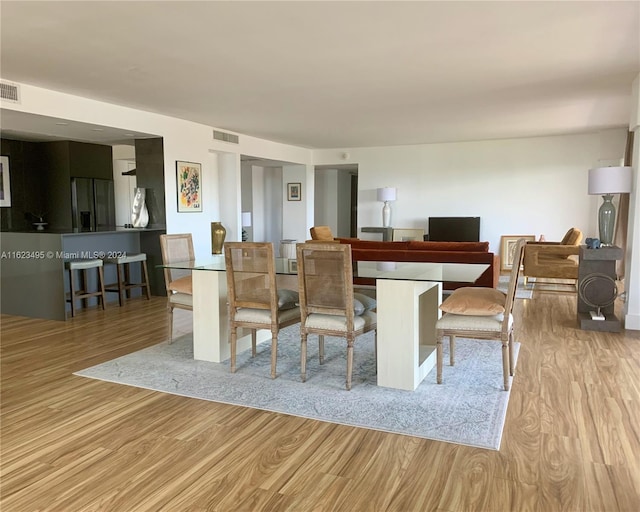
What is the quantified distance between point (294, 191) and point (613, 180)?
24.0ft

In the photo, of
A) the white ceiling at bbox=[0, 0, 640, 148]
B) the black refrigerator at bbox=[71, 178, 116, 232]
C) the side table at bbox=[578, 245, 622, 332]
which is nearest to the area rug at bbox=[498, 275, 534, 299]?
the side table at bbox=[578, 245, 622, 332]

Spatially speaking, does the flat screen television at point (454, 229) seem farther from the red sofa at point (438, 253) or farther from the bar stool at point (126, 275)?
the bar stool at point (126, 275)

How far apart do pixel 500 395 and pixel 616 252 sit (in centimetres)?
270

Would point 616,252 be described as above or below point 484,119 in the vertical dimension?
below

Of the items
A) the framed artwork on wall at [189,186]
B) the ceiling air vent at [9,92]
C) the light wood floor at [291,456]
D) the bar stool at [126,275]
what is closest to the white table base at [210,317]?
the light wood floor at [291,456]

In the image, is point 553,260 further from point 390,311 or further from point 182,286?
point 182,286

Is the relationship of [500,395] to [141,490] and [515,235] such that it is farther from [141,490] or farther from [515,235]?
[515,235]

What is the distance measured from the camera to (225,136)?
801cm

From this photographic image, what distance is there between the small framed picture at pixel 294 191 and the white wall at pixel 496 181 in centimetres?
132

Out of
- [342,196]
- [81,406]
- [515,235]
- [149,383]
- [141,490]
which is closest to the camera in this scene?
[141,490]

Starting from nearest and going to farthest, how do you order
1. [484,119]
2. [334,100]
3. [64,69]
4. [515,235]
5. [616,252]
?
1. [64,69]
2. [616,252]
3. [334,100]
4. [484,119]
5. [515,235]

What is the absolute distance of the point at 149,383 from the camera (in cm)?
348

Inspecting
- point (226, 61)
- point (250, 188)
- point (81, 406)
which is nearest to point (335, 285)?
point (81, 406)

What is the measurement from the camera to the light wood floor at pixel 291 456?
6.86 feet
